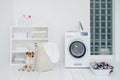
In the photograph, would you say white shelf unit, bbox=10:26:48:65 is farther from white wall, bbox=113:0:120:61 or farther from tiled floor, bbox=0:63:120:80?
white wall, bbox=113:0:120:61

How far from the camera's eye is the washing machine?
4133mm

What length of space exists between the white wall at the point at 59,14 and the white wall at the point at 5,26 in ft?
1.62

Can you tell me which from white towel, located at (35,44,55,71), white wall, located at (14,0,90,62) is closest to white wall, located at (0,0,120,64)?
white wall, located at (14,0,90,62)

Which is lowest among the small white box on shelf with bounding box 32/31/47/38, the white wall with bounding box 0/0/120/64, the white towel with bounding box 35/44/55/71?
the white towel with bounding box 35/44/55/71

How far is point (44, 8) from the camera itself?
4879mm

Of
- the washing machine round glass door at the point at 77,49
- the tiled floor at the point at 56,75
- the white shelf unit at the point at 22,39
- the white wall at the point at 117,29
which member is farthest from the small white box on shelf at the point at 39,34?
the white wall at the point at 117,29

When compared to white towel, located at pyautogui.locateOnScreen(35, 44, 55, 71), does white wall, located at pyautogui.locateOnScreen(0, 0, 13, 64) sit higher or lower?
higher

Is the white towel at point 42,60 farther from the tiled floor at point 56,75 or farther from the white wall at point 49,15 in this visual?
the white wall at point 49,15

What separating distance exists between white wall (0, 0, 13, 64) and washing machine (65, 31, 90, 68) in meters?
1.56

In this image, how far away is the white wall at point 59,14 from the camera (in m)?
4.87

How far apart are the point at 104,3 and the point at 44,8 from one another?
1.51 m

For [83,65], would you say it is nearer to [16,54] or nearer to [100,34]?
[100,34]

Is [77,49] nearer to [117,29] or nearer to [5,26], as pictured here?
[117,29]

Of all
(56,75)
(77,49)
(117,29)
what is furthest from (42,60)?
(117,29)
